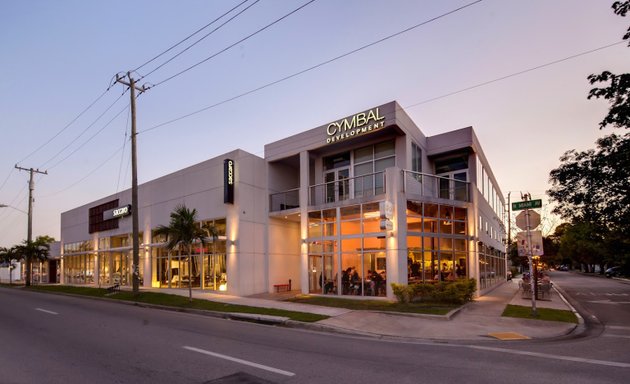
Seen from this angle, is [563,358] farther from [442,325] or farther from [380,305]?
[380,305]

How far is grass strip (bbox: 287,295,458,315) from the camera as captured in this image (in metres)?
15.8

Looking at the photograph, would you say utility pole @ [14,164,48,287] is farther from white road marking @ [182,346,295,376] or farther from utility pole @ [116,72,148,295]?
white road marking @ [182,346,295,376]

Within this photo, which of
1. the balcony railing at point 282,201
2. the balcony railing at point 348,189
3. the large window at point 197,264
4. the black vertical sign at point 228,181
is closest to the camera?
the balcony railing at point 348,189

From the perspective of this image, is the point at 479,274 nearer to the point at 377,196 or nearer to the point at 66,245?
the point at 377,196

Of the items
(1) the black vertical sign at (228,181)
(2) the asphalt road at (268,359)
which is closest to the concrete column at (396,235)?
(2) the asphalt road at (268,359)

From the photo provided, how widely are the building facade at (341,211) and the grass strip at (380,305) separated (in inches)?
52.7

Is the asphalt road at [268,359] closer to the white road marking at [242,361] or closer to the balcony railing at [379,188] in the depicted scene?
the white road marking at [242,361]

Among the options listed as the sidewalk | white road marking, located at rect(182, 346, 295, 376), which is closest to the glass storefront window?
the sidewalk

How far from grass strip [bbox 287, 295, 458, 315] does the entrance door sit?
5513 mm

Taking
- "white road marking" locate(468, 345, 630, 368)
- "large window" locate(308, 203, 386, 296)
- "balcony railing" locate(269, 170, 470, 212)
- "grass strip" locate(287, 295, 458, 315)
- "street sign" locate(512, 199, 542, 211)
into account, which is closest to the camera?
"white road marking" locate(468, 345, 630, 368)

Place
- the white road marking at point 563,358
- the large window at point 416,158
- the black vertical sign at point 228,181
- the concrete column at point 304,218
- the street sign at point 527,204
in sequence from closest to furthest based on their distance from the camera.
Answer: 1. the white road marking at point 563,358
2. the street sign at point 527,204
3. the large window at point 416,158
4. the concrete column at point 304,218
5. the black vertical sign at point 228,181

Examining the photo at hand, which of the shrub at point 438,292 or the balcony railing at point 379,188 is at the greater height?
the balcony railing at point 379,188

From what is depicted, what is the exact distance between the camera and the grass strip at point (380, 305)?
15.8m

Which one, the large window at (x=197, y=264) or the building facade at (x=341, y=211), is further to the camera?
the large window at (x=197, y=264)
